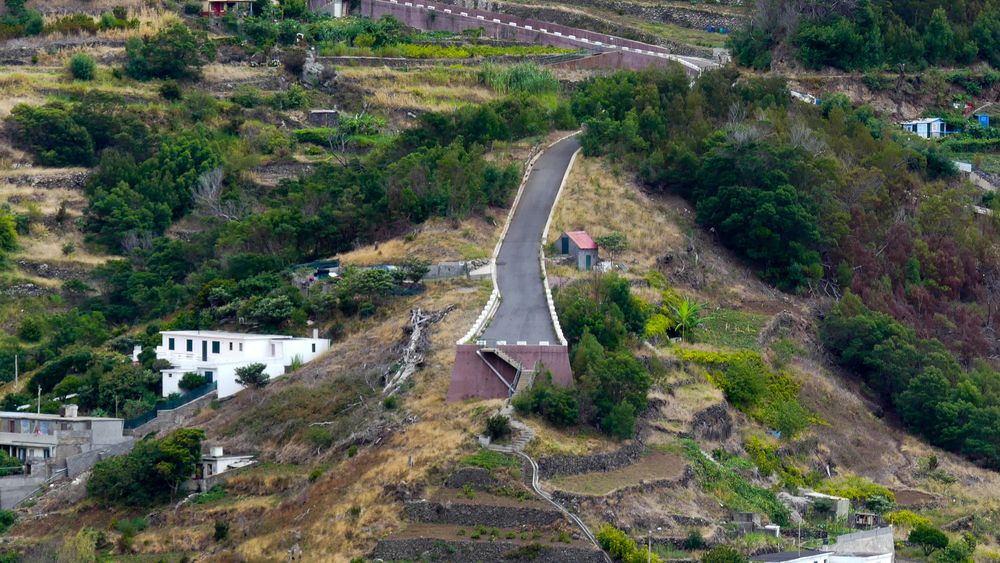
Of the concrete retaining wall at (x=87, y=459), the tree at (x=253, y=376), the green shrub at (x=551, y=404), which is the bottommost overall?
the concrete retaining wall at (x=87, y=459)

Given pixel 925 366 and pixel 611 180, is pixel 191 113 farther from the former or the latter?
pixel 925 366

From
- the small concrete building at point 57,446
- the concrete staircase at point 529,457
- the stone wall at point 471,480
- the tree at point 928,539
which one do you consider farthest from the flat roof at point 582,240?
the stone wall at point 471,480

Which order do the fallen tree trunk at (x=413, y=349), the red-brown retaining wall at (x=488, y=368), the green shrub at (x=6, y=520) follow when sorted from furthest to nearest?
1. the fallen tree trunk at (x=413, y=349)
2. the green shrub at (x=6, y=520)
3. the red-brown retaining wall at (x=488, y=368)

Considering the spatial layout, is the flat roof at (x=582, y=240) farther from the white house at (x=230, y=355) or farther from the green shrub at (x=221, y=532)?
the green shrub at (x=221, y=532)

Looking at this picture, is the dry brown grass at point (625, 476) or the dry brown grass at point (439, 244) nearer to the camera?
the dry brown grass at point (625, 476)

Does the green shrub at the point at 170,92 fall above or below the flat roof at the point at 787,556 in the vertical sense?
above

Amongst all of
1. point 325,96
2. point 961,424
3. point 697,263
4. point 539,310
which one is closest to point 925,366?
point 961,424

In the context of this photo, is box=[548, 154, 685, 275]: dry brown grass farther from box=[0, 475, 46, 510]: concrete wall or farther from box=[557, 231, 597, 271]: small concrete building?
box=[0, 475, 46, 510]: concrete wall
